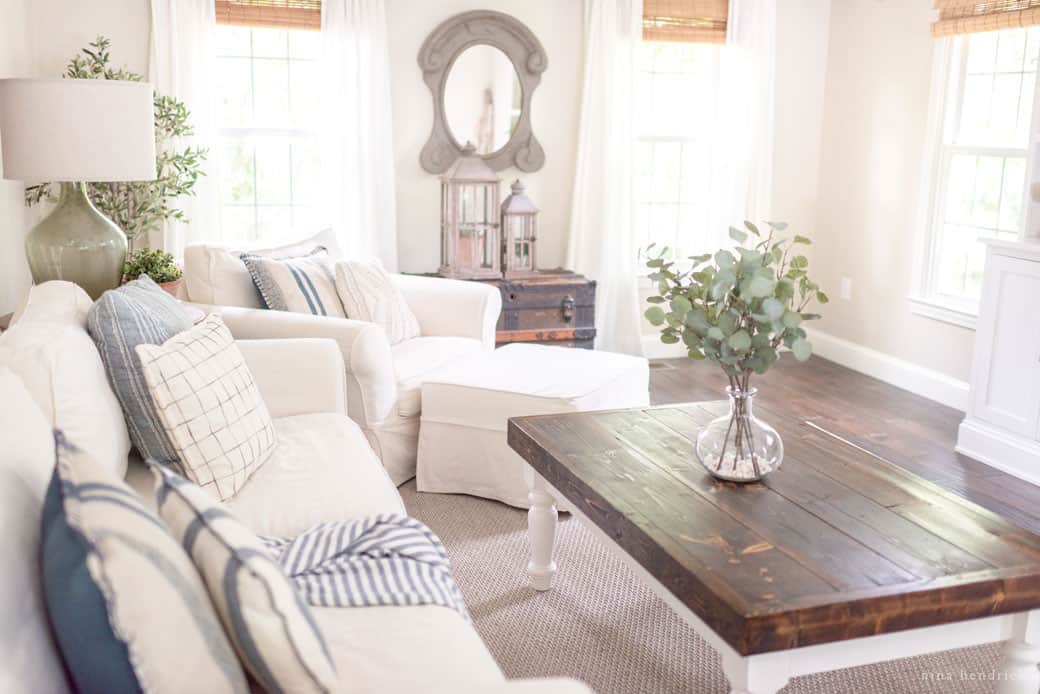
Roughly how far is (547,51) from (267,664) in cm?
454

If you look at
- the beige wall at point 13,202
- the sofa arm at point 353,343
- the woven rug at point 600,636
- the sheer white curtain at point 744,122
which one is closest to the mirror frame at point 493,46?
the sheer white curtain at point 744,122

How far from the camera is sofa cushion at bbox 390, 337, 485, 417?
3557 mm

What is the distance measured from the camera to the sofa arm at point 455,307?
4168 mm

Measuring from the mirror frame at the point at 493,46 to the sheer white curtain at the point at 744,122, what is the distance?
1037 mm

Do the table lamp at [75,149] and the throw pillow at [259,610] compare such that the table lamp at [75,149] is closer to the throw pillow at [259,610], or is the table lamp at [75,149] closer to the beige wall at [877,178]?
the throw pillow at [259,610]

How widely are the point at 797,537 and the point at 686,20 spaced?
4062mm

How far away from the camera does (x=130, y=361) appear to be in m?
2.30

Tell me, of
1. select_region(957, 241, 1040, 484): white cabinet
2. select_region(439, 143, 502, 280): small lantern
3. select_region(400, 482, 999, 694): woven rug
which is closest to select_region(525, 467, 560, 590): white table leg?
select_region(400, 482, 999, 694): woven rug

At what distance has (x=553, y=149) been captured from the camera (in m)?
5.45

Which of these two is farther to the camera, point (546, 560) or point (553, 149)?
point (553, 149)

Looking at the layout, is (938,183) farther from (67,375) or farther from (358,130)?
(67,375)

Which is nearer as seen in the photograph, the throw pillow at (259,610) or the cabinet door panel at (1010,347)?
the throw pillow at (259,610)

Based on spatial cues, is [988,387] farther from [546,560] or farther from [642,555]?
[642,555]

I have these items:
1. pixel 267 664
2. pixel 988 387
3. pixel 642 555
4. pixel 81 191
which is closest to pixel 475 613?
pixel 642 555
